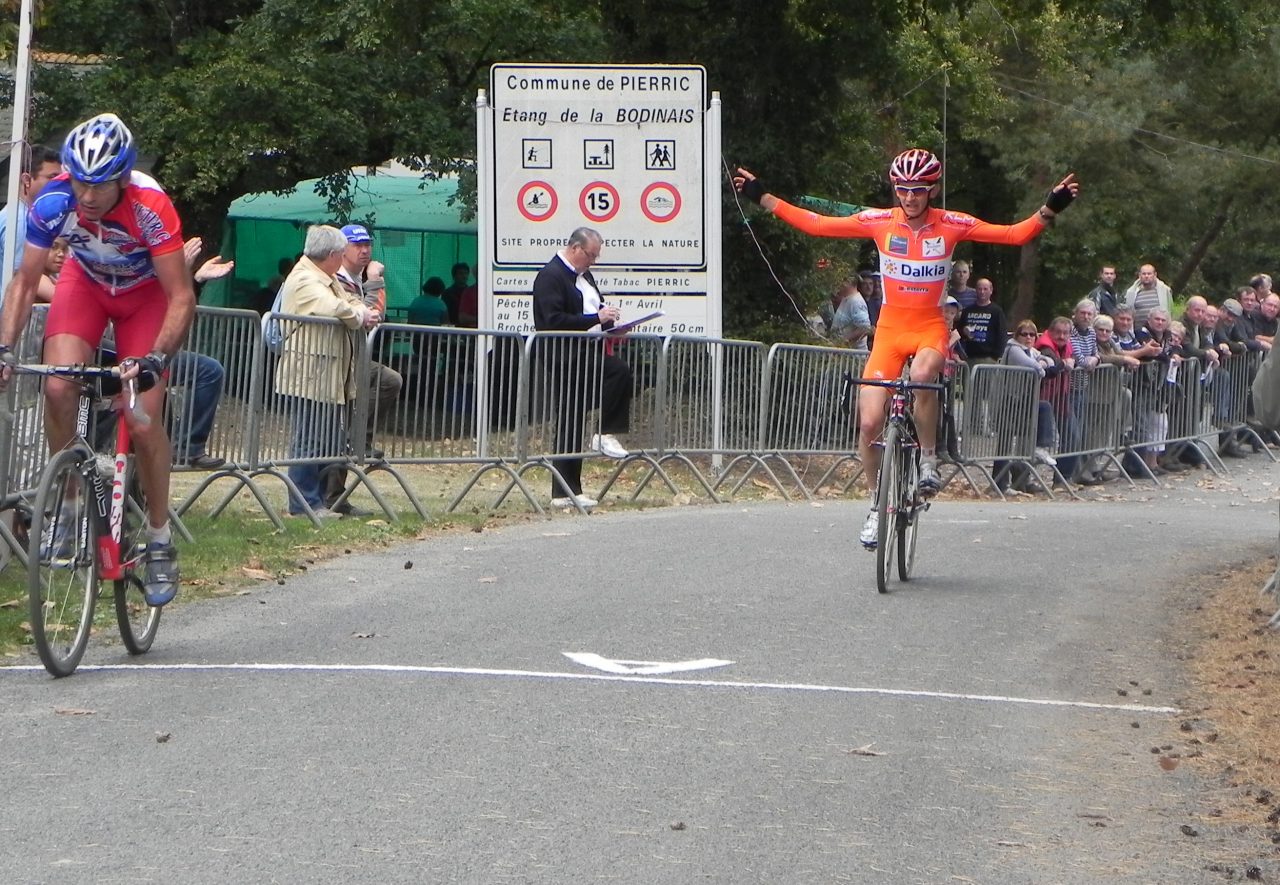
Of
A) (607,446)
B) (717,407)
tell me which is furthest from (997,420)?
(607,446)

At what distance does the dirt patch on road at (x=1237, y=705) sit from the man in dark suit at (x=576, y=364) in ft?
18.0

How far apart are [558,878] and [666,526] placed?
331 inches

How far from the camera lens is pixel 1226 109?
50.8m

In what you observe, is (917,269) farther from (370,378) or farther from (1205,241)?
(1205,241)

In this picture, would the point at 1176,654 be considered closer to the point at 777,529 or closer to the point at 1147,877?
the point at 1147,877

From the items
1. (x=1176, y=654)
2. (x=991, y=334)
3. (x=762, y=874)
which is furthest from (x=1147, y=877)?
(x=991, y=334)

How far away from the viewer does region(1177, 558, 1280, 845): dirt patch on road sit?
6.47 meters

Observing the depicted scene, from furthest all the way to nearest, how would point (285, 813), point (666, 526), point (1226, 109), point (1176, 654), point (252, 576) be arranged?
point (1226, 109), point (666, 526), point (252, 576), point (1176, 654), point (285, 813)

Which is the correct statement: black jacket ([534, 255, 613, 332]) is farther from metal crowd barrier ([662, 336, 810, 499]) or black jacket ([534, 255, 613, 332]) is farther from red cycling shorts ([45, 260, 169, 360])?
red cycling shorts ([45, 260, 169, 360])

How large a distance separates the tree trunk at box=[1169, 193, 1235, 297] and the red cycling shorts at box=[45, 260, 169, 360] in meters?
44.9

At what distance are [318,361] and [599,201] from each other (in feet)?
22.1

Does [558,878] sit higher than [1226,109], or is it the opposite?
[1226,109]

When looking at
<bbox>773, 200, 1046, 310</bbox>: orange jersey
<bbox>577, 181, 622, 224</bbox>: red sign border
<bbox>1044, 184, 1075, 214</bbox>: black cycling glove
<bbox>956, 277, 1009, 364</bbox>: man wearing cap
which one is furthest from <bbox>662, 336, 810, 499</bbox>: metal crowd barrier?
<bbox>1044, 184, 1075, 214</bbox>: black cycling glove

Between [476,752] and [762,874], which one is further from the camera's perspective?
[476,752]
